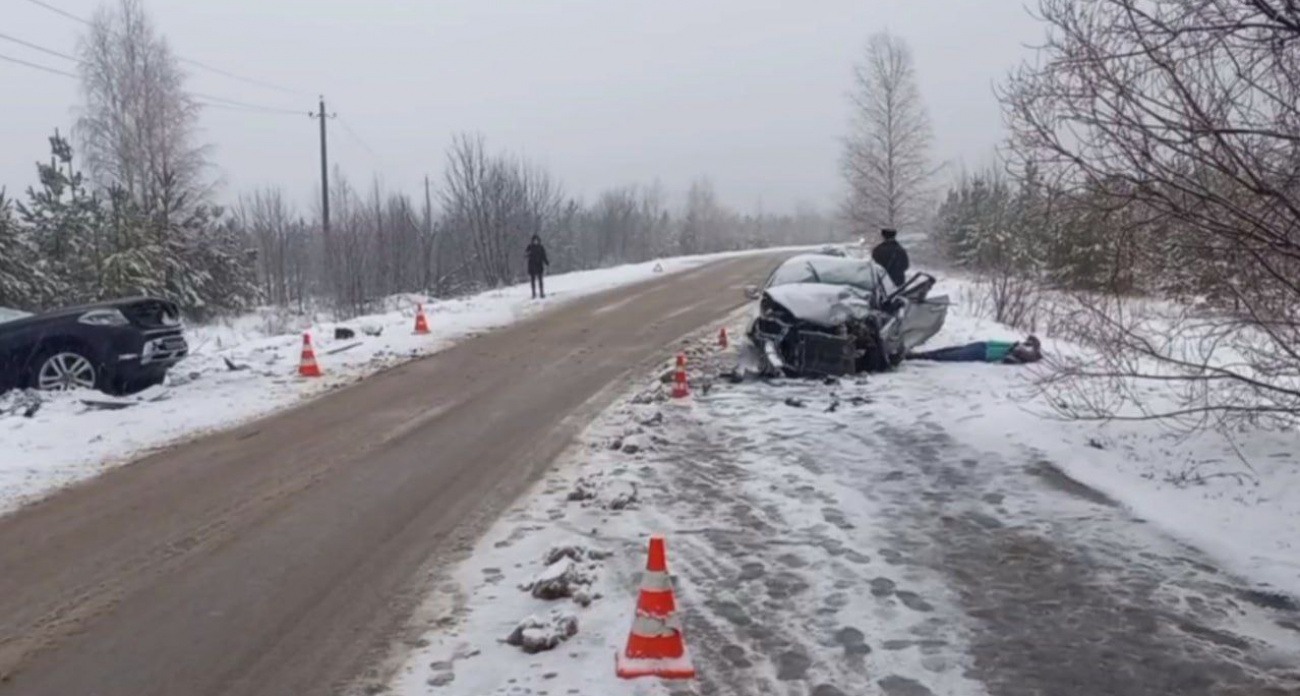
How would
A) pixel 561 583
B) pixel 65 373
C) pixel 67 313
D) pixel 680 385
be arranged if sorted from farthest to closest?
pixel 67 313 < pixel 65 373 < pixel 680 385 < pixel 561 583

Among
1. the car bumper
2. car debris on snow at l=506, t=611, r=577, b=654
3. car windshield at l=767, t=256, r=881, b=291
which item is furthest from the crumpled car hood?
car debris on snow at l=506, t=611, r=577, b=654

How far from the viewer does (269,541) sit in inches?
242

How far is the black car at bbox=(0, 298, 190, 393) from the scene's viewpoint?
11148mm

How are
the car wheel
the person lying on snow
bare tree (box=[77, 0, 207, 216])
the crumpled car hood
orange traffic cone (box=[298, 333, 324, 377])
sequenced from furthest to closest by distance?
bare tree (box=[77, 0, 207, 216]), orange traffic cone (box=[298, 333, 324, 377]), the person lying on snow, the crumpled car hood, the car wheel

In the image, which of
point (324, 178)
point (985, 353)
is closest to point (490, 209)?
point (324, 178)

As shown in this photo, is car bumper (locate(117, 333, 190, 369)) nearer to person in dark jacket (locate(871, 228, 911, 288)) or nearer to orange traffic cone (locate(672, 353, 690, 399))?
orange traffic cone (locate(672, 353, 690, 399))

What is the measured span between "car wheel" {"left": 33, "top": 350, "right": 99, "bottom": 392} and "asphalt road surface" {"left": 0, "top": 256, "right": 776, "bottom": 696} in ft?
8.79

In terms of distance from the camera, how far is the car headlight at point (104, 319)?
11.3 m

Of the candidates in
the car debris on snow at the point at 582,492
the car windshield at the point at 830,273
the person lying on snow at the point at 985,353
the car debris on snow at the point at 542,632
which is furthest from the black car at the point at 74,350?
the person lying on snow at the point at 985,353

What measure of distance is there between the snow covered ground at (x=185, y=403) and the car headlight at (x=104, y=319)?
2.87 feet

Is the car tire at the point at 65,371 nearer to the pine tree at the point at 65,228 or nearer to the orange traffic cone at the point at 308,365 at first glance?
the orange traffic cone at the point at 308,365

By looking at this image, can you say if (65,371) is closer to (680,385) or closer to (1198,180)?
(680,385)

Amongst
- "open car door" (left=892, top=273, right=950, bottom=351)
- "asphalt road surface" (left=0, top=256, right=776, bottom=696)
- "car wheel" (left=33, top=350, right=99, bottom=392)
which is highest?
"open car door" (left=892, top=273, right=950, bottom=351)

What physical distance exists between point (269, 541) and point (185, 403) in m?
5.74
